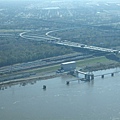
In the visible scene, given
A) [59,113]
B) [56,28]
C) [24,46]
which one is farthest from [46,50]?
[56,28]

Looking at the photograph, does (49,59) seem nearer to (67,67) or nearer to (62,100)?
(67,67)

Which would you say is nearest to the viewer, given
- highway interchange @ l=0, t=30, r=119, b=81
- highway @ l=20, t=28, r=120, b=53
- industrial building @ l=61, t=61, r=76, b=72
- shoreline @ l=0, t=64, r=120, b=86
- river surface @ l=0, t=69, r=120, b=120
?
river surface @ l=0, t=69, r=120, b=120

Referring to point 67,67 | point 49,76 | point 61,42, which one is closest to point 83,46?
point 61,42

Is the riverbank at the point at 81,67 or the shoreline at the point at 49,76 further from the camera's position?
the riverbank at the point at 81,67

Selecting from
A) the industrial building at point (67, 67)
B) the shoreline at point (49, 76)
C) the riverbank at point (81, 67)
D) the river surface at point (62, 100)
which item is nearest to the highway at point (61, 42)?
the riverbank at point (81, 67)

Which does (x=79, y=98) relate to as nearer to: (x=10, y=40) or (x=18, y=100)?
(x=18, y=100)

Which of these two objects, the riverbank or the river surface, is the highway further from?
the river surface

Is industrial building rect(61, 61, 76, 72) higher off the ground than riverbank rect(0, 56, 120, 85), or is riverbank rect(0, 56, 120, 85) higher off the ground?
industrial building rect(61, 61, 76, 72)

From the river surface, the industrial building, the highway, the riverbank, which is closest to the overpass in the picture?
the highway

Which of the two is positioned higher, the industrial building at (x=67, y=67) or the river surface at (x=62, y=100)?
the industrial building at (x=67, y=67)

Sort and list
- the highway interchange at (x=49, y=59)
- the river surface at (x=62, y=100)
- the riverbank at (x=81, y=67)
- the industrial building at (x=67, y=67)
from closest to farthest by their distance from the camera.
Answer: the river surface at (x=62, y=100), the riverbank at (x=81, y=67), the industrial building at (x=67, y=67), the highway interchange at (x=49, y=59)

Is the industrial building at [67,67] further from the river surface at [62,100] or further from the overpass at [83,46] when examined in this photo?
the overpass at [83,46]
